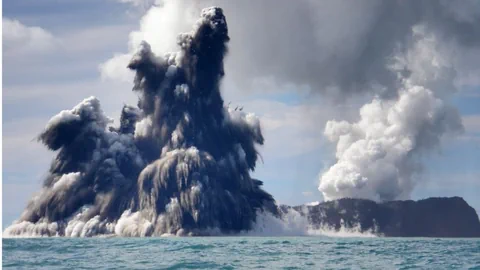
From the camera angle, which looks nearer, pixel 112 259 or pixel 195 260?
pixel 195 260

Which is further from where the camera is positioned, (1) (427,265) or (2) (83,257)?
(2) (83,257)

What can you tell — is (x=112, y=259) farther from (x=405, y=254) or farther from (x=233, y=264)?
(x=405, y=254)

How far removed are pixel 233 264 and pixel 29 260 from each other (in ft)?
84.2

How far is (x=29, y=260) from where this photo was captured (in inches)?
3450

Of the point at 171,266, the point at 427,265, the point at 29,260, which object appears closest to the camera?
the point at 171,266

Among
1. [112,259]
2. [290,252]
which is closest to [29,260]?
[112,259]

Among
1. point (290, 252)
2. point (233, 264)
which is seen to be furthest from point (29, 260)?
point (290, 252)

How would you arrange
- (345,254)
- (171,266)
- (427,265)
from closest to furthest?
1. (171,266)
2. (427,265)
3. (345,254)

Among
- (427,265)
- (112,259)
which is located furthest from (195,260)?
(427,265)

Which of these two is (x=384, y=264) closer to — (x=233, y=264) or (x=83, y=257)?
(x=233, y=264)

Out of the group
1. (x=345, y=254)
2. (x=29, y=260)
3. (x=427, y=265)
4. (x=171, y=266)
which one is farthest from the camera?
(x=345, y=254)

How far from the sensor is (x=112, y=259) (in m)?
88.7

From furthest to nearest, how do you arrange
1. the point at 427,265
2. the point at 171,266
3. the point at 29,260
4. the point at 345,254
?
the point at 345,254 < the point at 29,260 < the point at 427,265 < the point at 171,266

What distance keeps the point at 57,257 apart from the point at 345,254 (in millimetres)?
35878
